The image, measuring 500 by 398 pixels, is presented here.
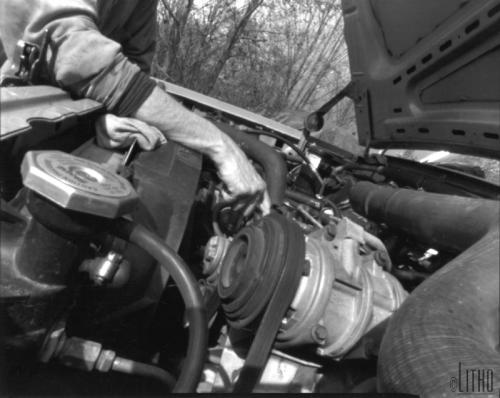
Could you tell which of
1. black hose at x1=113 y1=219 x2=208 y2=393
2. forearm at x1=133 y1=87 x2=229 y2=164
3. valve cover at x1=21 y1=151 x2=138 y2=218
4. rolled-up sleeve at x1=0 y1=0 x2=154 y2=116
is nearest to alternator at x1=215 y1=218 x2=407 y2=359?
black hose at x1=113 y1=219 x2=208 y2=393

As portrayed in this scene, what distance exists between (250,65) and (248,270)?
7104 millimetres

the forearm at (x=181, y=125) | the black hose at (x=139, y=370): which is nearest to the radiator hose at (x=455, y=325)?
the black hose at (x=139, y=370)

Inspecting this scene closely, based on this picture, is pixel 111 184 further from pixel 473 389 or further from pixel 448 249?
pixel 448 249

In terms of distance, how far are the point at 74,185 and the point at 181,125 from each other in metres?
0.60

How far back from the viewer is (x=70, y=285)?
78 centimetres

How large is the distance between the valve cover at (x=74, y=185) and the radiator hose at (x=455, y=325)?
0.51 metres

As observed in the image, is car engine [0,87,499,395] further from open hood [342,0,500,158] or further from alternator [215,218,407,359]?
open hood [342,0,500,158]

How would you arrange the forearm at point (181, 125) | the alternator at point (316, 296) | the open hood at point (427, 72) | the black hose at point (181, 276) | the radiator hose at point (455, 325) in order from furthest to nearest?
the open hood at point (427, 72) < the forearm at point (181, 125) < the alternator at point (316, 296) < the black hose at point (181, 276) < the radiator hose at point (455, 325)

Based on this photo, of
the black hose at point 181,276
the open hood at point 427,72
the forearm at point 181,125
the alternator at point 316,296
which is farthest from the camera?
the open hood at point 427,72

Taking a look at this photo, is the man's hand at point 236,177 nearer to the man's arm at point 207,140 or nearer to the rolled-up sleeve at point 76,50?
the man's arm at point 207,140

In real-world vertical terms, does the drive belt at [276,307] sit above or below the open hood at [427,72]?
below

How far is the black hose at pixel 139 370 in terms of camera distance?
808 mm

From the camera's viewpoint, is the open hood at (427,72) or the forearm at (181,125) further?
the open hood at (427,72)

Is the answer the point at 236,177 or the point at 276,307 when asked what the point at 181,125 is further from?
the point at 276,307
